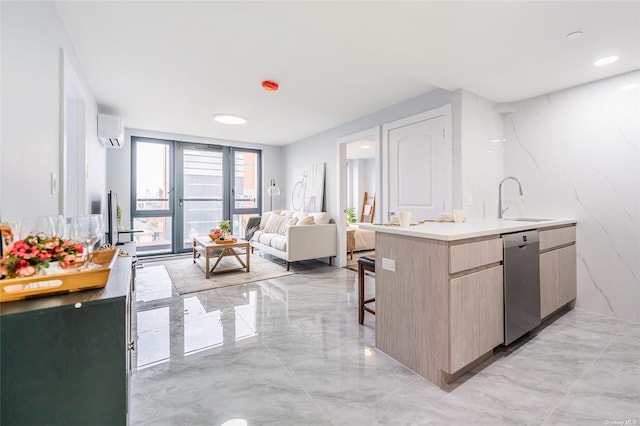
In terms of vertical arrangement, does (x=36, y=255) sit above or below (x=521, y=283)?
above

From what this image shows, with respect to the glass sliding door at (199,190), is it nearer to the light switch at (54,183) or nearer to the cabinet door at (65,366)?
the light switch at (54,183)

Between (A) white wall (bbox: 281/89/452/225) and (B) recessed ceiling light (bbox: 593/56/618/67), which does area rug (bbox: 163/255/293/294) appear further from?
(B) recessed ceiling light (bbox: 593/56/618/67)

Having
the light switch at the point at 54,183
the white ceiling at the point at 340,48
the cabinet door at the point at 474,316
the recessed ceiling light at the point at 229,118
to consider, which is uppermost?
the recessed ceiling light at the point at 229,118

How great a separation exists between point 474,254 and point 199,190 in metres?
5.66

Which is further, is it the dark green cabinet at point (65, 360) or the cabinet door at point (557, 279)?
the cabinet door at point (557, 279)

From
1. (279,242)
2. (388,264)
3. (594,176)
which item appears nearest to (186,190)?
(279,242)

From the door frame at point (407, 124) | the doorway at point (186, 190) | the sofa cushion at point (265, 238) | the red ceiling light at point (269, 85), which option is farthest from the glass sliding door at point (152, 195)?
the door frame at point (407, 124)

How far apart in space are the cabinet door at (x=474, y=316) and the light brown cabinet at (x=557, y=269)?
85cm

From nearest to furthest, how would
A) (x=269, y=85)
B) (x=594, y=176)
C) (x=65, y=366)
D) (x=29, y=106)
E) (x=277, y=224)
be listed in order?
(x=65, y=366), (x=29, y=106), (x=594, y=176), (x=269, y=85), (x=277, y=224)

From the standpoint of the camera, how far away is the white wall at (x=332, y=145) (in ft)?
11.4

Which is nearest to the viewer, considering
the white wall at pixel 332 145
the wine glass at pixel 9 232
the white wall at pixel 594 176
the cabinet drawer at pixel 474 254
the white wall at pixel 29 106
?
the wine glass at pixel 9 232

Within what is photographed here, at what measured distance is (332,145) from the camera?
5.17 meters

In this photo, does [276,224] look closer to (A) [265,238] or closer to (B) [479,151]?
(A) [265,238]

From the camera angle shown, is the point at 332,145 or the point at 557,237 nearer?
the point at 557,237
